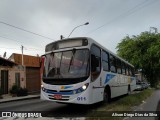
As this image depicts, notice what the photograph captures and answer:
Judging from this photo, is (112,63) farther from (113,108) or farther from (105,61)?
(113,108)

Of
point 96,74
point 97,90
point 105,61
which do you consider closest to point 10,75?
point 105,61

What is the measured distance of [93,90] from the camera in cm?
1140

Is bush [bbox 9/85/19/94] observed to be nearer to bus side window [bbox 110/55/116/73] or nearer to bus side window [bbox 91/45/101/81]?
bus side window [bbox 110/55/116/73]

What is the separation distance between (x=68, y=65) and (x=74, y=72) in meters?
0.42

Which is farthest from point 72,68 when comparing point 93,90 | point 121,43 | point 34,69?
point 121,43

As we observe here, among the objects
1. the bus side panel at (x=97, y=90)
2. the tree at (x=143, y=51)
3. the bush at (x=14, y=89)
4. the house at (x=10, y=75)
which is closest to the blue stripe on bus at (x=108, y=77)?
the bus side panel at (x=97, y=90)

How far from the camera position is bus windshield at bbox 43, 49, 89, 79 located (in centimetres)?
1104

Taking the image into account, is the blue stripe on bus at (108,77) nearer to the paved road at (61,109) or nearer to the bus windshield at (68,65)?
the paved road at (61,109)

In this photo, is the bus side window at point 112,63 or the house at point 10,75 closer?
the bus side window at point 112,63

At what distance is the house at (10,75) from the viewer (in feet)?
85.9

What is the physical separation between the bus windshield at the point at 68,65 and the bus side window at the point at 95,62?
382 mm

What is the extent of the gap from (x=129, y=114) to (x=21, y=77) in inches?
814

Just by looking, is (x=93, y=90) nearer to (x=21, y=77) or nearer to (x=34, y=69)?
(x=21, y=77)

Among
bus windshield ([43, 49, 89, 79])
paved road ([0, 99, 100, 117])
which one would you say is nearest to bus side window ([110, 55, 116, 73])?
paved road ([0, 99, 100, 117])
